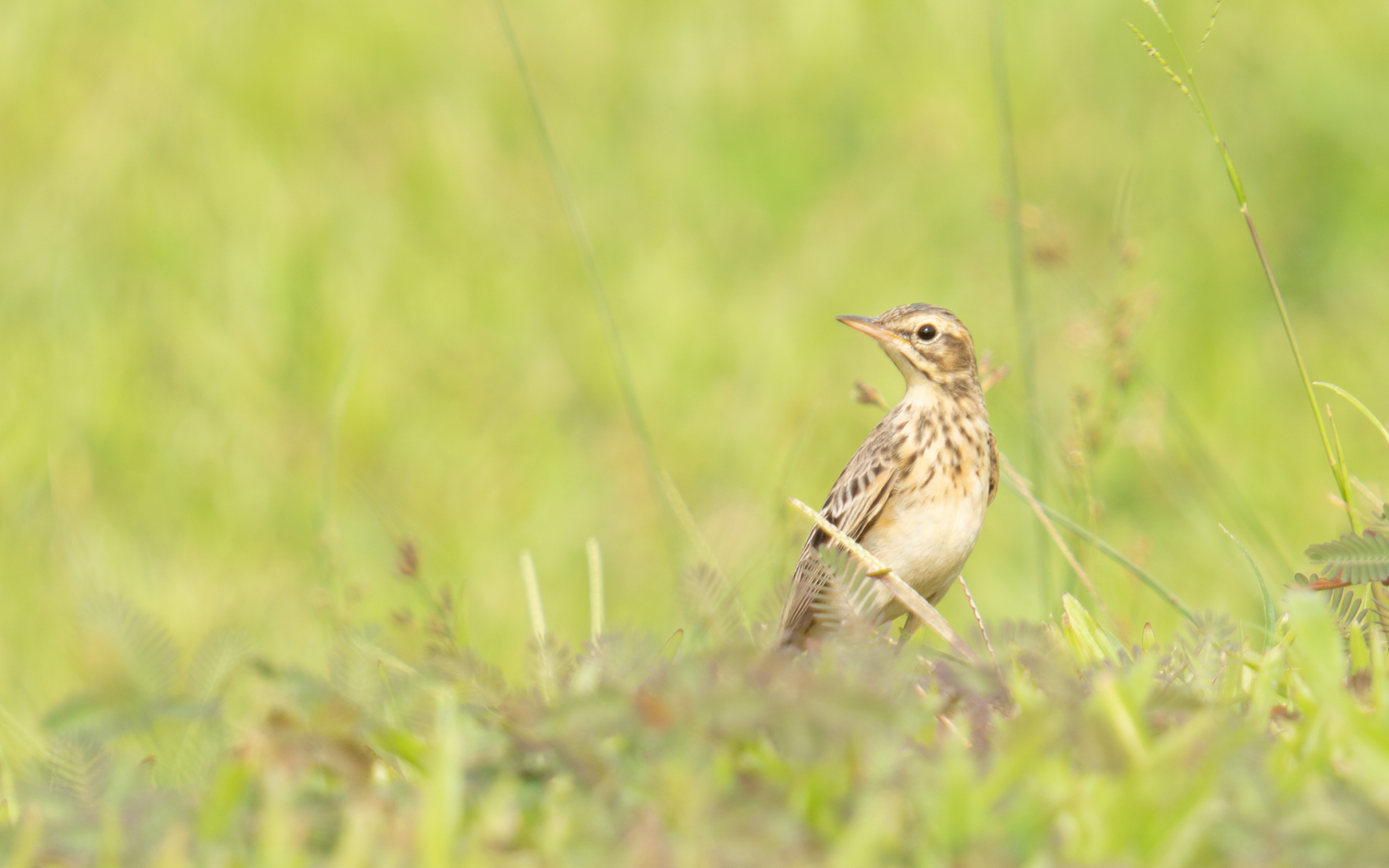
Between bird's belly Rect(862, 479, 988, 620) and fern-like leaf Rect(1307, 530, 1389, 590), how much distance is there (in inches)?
54.8

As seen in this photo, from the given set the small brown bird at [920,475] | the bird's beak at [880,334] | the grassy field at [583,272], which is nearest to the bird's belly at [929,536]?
the small brown bird at [920,475]

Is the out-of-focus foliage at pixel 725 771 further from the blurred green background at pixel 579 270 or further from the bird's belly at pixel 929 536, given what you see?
the blurred green background at pixel 579 270

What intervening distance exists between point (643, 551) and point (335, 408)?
4671 millimetres

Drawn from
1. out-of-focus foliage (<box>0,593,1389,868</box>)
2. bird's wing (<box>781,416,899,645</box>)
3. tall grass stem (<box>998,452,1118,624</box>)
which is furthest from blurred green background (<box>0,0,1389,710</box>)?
out-of-focus foliage (<box>0,593,1389,868</box>)

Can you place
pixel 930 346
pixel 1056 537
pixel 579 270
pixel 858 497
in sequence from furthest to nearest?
pixel 579 270 < pixel 930 346 < pixel 858 497 < pixel 1056 537

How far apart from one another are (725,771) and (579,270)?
8.47 metres

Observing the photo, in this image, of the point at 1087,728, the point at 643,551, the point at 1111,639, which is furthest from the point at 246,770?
the point at 643,551

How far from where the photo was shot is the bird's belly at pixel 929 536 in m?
4.69

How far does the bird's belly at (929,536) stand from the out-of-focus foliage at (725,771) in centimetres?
174

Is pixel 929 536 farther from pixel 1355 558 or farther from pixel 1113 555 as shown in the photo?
pixel 1355 558

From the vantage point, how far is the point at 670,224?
35.3 ft

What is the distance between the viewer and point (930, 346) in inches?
206

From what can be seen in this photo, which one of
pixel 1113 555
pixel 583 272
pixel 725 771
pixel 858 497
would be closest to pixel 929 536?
pixel 858 497

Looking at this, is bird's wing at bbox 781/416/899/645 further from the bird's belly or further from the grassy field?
the grassy field
